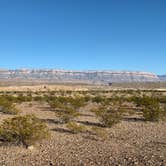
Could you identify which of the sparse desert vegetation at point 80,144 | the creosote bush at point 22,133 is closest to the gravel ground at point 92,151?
the sparse desert vegetation at point 80,144

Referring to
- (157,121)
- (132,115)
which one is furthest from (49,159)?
(132,115)

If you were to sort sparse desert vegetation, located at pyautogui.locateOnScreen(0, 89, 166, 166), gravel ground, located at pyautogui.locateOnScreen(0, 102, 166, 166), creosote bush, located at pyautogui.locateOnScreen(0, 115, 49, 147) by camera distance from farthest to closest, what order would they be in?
1. creosote bush, located at pyautogui.locateOnScreen(0, 115, 49, 147)
2. sparse desert vegetation, located at pyautogui.locateOnScreen(0, 89, 166, 166)
3. gravel ground, located at pyautogui.locateOnScreen(0, 102, 166, 166)

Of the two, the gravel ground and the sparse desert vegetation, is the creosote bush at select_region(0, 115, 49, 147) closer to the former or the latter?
the sparse desert vegetation

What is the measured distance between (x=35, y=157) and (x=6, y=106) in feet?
53.9

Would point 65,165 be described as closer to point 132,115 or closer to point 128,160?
point 128,160

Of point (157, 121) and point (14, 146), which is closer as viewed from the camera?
→ point (14, 146)

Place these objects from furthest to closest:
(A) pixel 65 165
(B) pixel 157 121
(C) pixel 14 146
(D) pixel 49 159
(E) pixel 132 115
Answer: (E) pixel 132 115
(B) pixel 157 121
(C) pixel 14 146
(D) pixel 49 159
(A) pixel 65 165

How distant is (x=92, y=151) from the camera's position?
13.1 metres

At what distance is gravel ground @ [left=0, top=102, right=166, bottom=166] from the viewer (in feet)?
37.8

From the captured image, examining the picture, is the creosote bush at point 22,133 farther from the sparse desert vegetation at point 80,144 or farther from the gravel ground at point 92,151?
the gravel ground at point 92,151

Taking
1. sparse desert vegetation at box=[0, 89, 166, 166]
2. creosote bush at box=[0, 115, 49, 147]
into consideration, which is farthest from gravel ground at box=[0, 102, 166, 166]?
creosote bush at box=[0, 115, 49, 147]

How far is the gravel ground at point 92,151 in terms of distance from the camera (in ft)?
37.8

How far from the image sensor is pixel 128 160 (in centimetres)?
1160

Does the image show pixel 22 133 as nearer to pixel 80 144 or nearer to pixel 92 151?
pixel 80 144
